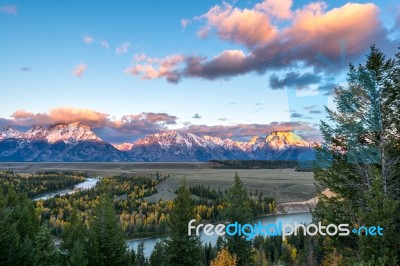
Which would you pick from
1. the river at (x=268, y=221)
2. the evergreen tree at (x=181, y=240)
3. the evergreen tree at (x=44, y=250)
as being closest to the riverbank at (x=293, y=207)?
the river at (x=268, y=221)

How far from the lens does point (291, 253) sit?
77.2m

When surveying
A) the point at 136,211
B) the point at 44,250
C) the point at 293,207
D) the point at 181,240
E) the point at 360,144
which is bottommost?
the point at 293,207

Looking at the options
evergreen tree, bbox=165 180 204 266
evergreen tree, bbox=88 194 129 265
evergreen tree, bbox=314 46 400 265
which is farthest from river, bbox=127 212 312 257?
evergreen tree, bbox=314 46 400 265

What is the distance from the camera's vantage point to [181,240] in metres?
38.9

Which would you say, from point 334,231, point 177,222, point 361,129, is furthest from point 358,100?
point 177,222

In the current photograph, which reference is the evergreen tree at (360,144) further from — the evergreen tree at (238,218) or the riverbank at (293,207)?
the riverbank at (293,207)

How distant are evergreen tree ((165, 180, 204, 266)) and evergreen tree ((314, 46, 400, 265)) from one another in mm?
18809

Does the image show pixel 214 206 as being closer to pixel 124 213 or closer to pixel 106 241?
pixel 124 213

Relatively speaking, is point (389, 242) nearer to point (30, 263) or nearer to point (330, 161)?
point (330, 161)

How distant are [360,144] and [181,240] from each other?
23818 millimetres

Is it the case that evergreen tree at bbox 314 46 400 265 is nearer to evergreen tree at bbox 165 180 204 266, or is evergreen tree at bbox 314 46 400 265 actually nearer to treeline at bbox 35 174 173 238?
evergreen tree at bbox 165 180 204 266

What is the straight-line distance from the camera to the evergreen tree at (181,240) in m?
38.8

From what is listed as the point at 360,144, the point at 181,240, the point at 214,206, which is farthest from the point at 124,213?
the point at 360,144

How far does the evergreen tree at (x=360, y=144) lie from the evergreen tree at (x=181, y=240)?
18809mm
